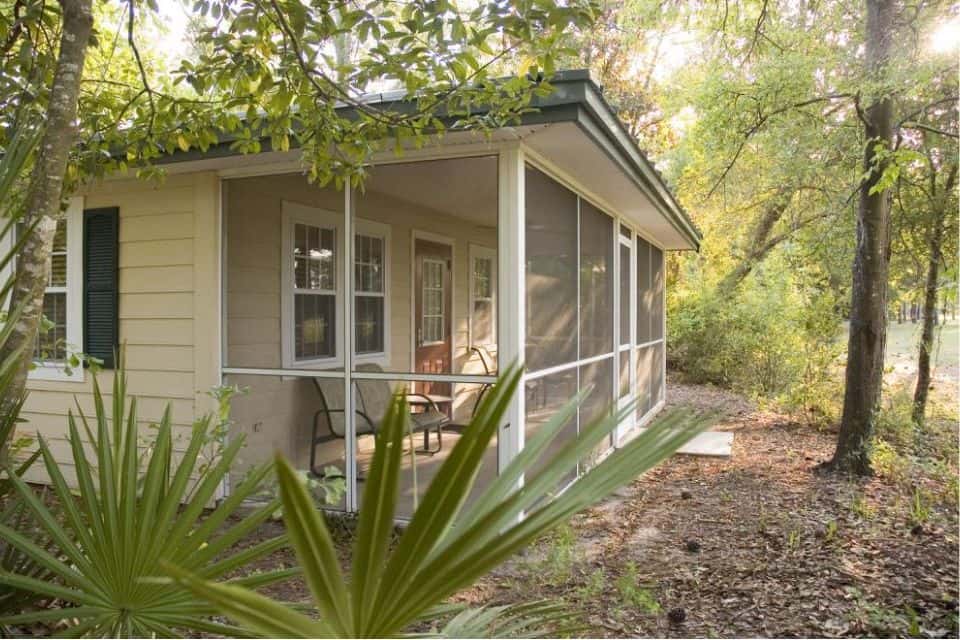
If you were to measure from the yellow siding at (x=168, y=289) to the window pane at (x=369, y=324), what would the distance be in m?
1.55

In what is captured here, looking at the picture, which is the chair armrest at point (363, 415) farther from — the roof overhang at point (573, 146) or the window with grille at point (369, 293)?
the roof overhang at point (573, 146)

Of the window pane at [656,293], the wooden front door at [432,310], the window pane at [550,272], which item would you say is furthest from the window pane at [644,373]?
the window pane at [550,272]

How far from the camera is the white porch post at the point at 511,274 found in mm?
3887

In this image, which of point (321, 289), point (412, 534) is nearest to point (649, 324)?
point (321, 289)

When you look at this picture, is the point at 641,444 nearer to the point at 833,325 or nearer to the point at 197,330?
the point at 197,330

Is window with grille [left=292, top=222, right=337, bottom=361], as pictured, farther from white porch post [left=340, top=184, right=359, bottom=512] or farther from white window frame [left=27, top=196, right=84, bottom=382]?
white window frame [left=27, top=196, right=84, bottom=382]

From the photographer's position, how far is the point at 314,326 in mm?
5363

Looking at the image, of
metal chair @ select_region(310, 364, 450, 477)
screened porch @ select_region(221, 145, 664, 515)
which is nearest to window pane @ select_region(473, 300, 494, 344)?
screened porch @ select_region(221, 145, 664, 515)

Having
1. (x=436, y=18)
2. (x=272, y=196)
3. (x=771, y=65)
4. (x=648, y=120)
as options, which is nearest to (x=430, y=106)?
(x=436, y=18)

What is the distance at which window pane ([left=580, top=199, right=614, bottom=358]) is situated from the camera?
5531 millimetres

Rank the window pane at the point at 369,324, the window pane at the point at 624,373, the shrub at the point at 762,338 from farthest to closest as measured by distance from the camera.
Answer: the shrub at the point at 762,338 < the window pane at the point at 624,373 < the window pane at the point at 369,324

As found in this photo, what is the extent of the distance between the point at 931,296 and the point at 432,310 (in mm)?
6253

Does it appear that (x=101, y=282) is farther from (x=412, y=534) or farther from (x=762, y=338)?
(x=762, y=338)

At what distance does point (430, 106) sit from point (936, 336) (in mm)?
8219
